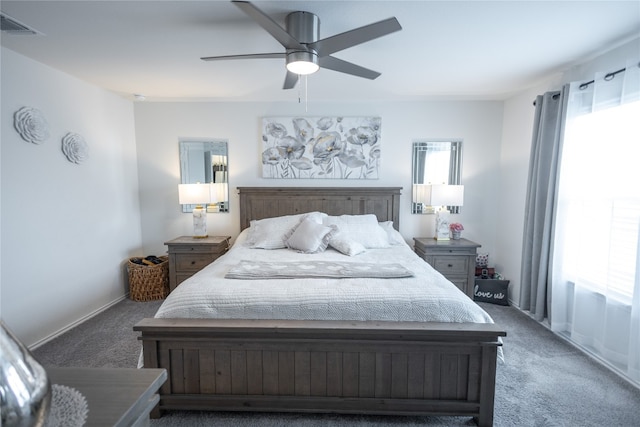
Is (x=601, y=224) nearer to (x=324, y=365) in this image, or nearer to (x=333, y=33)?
(x=324, y=365)

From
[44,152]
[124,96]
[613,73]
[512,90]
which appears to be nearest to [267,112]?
[124,96]

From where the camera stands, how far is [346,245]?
2869 mm

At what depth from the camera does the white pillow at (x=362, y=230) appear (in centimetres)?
311

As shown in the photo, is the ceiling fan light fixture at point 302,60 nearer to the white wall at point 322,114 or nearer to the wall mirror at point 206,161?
the white wall at point 322,114

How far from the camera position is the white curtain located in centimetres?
212

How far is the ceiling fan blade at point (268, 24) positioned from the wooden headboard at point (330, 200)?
6.85ft

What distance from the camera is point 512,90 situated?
3.32 metres

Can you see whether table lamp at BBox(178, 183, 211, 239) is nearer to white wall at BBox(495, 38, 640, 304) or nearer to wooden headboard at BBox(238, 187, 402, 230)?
wooden headboard at BBox(238, 187, 402, 230)

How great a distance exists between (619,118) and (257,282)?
9.44ft

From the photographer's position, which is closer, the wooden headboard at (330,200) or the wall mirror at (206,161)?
the wooden headboard at (330,200)

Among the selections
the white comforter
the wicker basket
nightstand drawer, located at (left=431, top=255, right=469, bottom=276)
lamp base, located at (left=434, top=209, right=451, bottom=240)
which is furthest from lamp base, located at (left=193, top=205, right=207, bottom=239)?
lamp base, located at (left=434, top=209, right=451, bottom=240)

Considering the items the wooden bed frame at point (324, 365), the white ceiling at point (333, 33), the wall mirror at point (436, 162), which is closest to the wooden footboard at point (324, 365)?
the wooden bed frame at point (324, 365)

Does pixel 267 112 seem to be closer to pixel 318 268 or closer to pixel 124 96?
pixel 124 96

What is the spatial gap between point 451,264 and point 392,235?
2.43 feet
